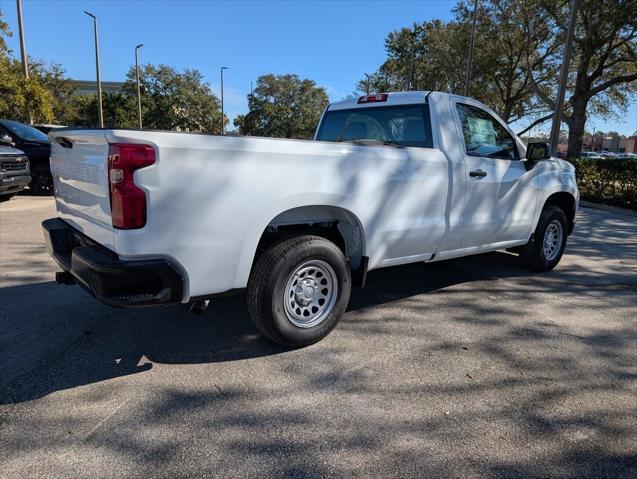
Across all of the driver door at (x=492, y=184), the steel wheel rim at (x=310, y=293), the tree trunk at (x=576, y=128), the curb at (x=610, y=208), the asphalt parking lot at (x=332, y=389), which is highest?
the tree trunk at (x=576, y=128)

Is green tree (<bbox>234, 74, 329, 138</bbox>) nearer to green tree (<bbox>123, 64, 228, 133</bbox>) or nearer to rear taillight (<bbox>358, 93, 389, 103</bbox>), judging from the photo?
green tree (<bbox>123, 64, 228, 133</bbox>)

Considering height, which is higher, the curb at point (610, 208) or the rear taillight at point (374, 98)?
the rear taillight at point (374, 98)

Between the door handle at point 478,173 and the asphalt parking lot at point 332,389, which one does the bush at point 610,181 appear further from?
the door handle at point 478,173

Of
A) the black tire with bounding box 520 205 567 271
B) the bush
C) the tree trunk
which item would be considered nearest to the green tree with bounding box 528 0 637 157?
the tree trunk

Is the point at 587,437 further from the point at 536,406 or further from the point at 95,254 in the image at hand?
the point at 95,254

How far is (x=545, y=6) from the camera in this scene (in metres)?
20.1

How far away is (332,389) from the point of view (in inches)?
118

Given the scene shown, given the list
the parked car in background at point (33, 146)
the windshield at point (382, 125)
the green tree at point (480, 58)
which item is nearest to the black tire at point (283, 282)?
the windshield at point (382, 125)

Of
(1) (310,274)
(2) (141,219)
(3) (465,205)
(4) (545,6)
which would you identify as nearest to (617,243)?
(3) (465,205)

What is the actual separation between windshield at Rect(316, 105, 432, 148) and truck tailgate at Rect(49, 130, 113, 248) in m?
2.56

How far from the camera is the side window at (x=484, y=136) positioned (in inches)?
178

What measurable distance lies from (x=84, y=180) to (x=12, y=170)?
8.23 m

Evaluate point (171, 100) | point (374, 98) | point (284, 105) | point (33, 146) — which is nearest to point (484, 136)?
point (374, 98)

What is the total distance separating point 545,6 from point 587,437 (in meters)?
22.3
